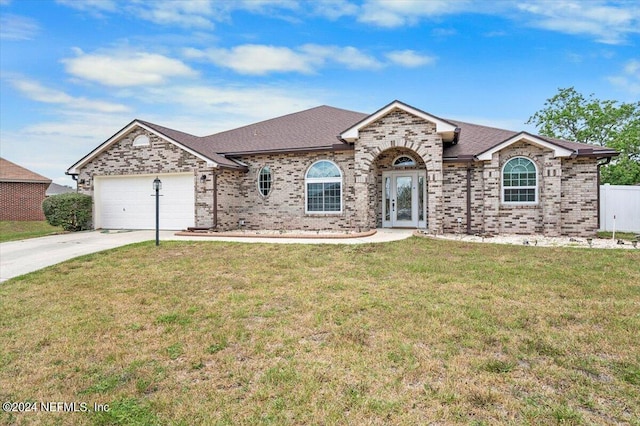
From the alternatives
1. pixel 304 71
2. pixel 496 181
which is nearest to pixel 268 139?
pixel 304 71

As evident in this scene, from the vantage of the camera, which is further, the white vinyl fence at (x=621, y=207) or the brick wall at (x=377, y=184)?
the white vinyl fence at (x=621, y=207)

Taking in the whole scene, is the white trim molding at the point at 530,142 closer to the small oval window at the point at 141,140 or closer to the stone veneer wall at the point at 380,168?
the stone veneer wall at the point at 380,168

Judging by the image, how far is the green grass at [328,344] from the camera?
309 cm

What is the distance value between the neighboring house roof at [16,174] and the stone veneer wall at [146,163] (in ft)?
37.9

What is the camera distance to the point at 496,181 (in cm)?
1415

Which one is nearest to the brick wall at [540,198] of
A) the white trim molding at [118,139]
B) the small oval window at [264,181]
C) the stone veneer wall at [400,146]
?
the stone veneer wall at [400,146]

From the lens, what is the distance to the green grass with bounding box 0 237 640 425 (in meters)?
3.09

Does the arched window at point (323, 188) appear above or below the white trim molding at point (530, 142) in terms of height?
below

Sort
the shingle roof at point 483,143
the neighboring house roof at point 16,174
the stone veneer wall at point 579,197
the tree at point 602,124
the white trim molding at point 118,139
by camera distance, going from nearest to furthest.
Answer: the shingle roof at point 483,143 → the stone veneer wall at point 579,197 → the white trim molding at point 118,139 → the neighboring house roof at point 16,174 → the tree at point 602,124

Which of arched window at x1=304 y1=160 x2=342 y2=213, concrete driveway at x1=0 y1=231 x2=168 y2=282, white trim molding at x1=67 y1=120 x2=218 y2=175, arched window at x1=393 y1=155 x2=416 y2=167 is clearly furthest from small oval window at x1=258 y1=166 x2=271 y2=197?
arched window at x1=393 y1=155 x2=416 y2=167

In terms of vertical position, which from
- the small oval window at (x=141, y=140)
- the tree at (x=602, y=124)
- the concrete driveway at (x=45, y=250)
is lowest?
the concrete driveway at (x=45, y=250)

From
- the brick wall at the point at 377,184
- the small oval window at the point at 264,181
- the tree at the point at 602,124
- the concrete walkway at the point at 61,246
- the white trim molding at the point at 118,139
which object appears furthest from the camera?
the tree at the point at 602,124

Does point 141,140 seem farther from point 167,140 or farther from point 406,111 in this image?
point 406,111

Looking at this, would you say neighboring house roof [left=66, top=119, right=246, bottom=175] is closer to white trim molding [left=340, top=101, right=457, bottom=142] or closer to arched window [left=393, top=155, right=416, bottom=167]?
white trim molding [left=340, top=101, right=457, bottom=142]
